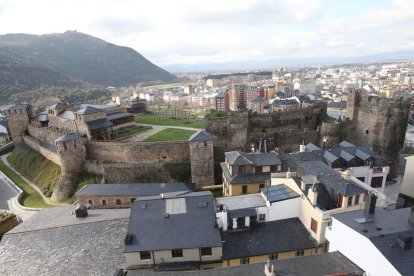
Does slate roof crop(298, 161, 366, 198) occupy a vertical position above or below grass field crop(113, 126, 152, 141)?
above

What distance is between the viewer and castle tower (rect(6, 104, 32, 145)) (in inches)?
2000

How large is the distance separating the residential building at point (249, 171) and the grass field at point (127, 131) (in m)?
22.1

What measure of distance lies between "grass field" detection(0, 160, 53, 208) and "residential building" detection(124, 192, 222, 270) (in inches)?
864

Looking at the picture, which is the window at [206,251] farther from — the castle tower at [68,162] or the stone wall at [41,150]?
the stone wall at [41,150]

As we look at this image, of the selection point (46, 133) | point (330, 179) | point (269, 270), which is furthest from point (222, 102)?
point (269, 270)

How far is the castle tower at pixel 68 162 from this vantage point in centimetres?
3516

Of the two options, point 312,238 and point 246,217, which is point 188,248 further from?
point 312,238

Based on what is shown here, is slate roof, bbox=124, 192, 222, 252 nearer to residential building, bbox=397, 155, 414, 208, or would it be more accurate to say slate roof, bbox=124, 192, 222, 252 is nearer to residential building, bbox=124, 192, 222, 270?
residential building, bbox=124, 192, 222, 270

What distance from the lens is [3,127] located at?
6341 centimetres

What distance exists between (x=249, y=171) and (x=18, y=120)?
147 ft

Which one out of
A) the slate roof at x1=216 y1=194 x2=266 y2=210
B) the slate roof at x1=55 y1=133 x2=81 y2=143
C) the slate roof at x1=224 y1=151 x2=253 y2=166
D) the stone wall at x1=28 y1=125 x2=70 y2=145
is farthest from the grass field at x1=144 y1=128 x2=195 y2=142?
the slate roof at x1=216 y1=194 x2=266 y2=210

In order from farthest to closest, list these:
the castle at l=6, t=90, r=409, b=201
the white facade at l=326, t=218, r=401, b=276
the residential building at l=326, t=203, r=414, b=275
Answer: the castle at l=6, t=90, r=409, b=201
the white facade at l=326, t=218, r=401, b=276
the residential building at l=326, t=203, r=414, b=275

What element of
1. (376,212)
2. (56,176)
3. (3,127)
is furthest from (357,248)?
(3,127)

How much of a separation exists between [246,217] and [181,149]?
1662cm
